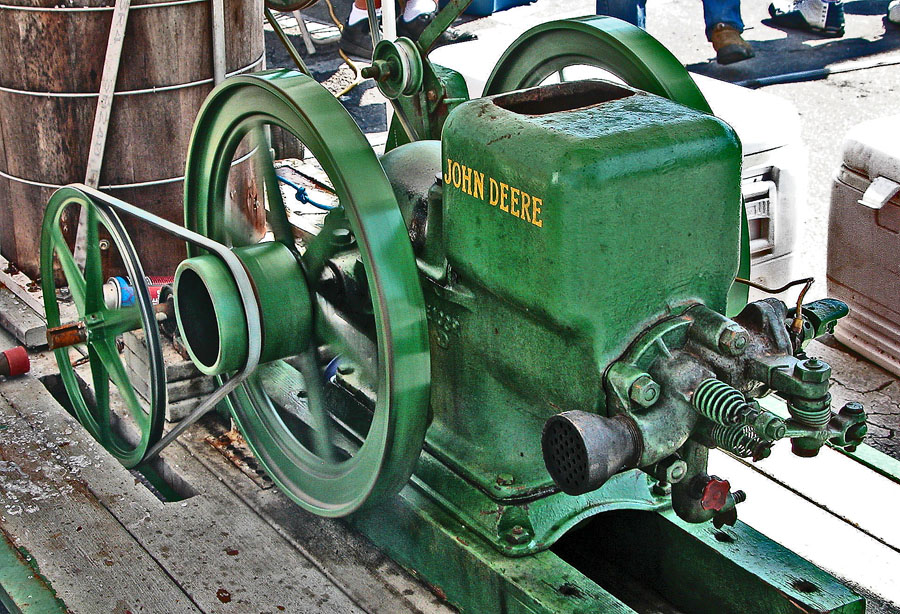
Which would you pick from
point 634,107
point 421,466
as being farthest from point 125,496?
point 634,107

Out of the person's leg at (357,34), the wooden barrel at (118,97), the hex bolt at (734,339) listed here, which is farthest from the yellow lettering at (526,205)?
the person's leg at (357,34)

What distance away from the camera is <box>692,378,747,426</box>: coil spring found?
144 centimetres

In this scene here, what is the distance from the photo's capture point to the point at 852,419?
1539 mm

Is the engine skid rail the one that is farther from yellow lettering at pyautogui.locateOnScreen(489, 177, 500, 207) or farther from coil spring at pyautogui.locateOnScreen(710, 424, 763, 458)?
yellow lettering at pyautogui.locateOnScreen(489, 177, 500, 207)

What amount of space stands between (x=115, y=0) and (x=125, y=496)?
1.11m

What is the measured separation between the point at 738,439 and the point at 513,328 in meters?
0.36

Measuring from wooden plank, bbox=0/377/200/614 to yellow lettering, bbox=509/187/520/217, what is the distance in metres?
0.82

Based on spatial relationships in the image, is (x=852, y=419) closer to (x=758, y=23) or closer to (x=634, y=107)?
(x=634, y=107)

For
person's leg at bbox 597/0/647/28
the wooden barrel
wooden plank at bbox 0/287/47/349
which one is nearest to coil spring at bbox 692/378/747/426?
the wooden barrel

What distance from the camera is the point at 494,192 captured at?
1590 millimetres

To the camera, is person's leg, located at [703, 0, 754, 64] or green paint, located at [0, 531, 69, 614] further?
person's leg, located at [703, 0, 754, 64]

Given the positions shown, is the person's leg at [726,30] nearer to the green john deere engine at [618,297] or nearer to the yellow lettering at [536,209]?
the green john deere engine at [618,297]

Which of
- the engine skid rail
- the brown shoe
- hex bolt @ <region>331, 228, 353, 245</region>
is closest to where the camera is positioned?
the engine skid rail

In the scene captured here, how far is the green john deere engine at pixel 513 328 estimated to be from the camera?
1.50 metres
